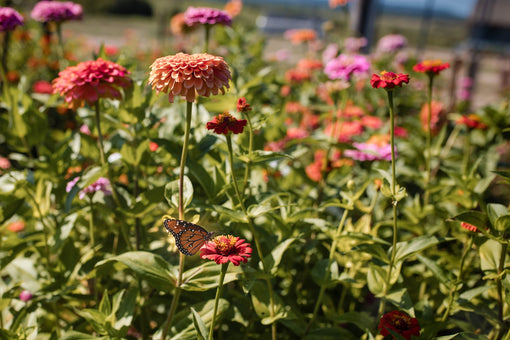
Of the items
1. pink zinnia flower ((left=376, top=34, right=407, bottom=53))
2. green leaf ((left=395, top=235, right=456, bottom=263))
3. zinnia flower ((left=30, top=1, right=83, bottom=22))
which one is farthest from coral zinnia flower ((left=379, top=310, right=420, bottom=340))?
pink zinnia flower ((left=376, top=34, right=407, bottom=53))

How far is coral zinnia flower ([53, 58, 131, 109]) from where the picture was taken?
111cm

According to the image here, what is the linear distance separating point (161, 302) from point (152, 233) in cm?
28

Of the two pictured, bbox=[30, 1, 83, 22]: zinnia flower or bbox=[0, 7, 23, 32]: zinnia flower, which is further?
bbox=[30, 1, 83, 22]: zinnia flower

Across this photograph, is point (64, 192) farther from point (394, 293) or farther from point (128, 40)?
point (128, 40)

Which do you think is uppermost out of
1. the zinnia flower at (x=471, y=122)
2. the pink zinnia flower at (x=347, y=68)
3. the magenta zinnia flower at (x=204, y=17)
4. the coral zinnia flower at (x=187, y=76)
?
the magenta zinnia flower at (x=204, y=17)

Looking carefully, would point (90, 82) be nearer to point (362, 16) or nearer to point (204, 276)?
point (204, 276)

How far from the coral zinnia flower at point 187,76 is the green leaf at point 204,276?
432 mm

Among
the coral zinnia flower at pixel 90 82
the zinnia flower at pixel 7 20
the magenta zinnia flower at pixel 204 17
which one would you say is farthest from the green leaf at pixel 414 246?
the zinnia flower at pixel 7 20

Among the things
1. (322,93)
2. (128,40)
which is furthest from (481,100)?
(128,40)

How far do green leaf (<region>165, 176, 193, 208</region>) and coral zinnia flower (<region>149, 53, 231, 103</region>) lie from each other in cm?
23

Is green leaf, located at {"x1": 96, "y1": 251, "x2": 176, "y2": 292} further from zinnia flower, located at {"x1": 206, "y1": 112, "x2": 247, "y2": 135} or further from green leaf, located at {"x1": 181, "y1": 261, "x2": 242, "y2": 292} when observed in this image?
zinnia flower, located at {"x1": 206, "y1": 112, "x2": 247, "y2": 135}

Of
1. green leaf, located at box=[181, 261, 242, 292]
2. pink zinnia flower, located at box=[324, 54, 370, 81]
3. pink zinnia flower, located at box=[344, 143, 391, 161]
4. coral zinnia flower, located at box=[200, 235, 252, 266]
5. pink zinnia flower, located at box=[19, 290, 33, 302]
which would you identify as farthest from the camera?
pink zinnia flower, located at box=[324, 54, 370, 81]

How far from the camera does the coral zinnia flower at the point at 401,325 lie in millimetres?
981

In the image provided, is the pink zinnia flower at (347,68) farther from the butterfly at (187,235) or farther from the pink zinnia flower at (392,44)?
the pink zinnia flower at (392,44)
